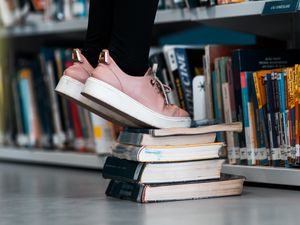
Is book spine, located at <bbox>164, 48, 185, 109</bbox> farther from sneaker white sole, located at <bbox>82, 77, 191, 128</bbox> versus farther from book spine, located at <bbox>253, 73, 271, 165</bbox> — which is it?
sneaker white sole, located at <bbox>82, 77, 191, 128</bbox>

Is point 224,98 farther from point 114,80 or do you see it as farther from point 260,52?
point 114,80

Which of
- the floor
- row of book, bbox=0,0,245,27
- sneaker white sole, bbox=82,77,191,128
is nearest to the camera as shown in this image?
the floor

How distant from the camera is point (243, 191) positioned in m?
1.97

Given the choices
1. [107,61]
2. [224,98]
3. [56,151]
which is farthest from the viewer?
[56,151]

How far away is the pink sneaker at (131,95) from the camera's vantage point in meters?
1.72

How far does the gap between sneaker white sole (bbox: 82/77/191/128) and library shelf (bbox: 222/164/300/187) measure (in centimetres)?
35

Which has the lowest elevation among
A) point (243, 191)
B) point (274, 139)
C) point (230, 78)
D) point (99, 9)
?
point (243, 191)

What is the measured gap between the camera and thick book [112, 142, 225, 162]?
1780 mm

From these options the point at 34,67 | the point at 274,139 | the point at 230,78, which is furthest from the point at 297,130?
the point at 34,67

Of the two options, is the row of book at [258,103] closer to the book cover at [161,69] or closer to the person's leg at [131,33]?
the book cover at [161,69]

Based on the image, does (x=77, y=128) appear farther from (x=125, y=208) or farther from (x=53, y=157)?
(x=125, y=208)

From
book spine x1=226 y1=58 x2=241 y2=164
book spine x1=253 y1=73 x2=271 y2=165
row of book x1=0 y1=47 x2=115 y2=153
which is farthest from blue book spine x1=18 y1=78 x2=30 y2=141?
book spine x1=253 y1=73 x2=271 y2=165

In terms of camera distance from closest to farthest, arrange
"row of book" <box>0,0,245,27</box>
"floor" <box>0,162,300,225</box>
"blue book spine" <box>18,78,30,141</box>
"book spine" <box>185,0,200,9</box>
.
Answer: "floor" <box>0,162,300,225</box> → "book spine" <box>185,0,200,9</box> → "row of book" <box>0,0,245,27</box> → "blue book spine" <box>18,78,30,141</box>

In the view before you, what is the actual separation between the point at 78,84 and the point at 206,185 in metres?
0.40
